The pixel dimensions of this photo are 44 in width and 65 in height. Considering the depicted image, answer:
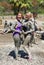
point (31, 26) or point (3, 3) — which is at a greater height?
point (31, 26)

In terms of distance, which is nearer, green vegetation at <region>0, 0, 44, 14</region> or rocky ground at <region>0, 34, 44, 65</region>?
rocky ground at <region>0, 34, 44, 65</region>

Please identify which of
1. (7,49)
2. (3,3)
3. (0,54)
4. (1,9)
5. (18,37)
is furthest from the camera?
(3,3)

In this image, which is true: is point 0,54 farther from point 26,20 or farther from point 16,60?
point 26,20

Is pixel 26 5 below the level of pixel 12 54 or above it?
below

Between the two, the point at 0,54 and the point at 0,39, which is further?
the point at 0,39

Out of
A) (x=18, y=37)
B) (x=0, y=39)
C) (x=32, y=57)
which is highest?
(x=18, y=37)

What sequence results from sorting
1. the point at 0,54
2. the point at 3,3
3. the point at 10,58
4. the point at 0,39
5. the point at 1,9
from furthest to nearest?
the point at 3,3
the point at 1,9
the point at 0,39
the point at 0,54
the point at 10,58

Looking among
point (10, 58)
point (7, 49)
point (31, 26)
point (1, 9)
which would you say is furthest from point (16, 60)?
point (1, 9)

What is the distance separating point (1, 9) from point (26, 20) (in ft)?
87.2

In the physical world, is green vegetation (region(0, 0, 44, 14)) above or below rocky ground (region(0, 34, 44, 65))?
below

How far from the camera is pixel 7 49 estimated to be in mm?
12852

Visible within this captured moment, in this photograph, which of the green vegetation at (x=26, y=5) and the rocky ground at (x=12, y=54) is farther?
the green vegetation at (x=26, y=5)

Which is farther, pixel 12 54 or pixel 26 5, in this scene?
pixel 26 5

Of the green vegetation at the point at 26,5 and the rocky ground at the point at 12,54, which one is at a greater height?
the rocky ground at the point at 12,54
